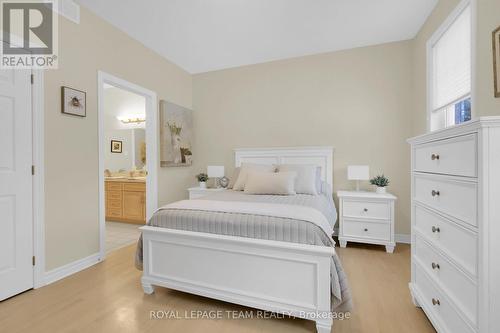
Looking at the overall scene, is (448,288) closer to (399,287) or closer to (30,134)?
(399,287)

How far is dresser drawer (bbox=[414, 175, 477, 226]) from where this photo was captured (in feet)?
3.36

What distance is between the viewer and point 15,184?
1959 millimetres

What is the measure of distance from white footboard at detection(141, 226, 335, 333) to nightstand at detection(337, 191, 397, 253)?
172 centimetres

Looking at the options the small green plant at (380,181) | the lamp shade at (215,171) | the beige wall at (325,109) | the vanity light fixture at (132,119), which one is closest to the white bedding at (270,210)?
the small green plant at (380,181)

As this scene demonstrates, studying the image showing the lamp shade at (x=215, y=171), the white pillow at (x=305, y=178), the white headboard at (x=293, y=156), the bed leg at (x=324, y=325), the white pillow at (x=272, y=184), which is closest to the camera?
the bed leg at (x=324, y=325)

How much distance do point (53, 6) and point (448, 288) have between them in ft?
12.3

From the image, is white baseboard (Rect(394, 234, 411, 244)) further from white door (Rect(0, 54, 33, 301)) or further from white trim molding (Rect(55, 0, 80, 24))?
white trim molding (Rect(55, 0, 80, 24))

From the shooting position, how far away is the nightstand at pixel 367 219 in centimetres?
284

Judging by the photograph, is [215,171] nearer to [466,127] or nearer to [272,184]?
[272,184]

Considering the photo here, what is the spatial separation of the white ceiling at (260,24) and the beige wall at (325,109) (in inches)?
10.7

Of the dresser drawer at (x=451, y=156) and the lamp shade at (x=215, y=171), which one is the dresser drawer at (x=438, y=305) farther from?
the lamp shade at (x=215, y=171)

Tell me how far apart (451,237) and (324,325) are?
88 centimetres

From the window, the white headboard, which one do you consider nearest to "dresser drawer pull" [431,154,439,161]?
the window

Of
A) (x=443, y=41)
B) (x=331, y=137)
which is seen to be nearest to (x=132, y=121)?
(x=331, y=137)
